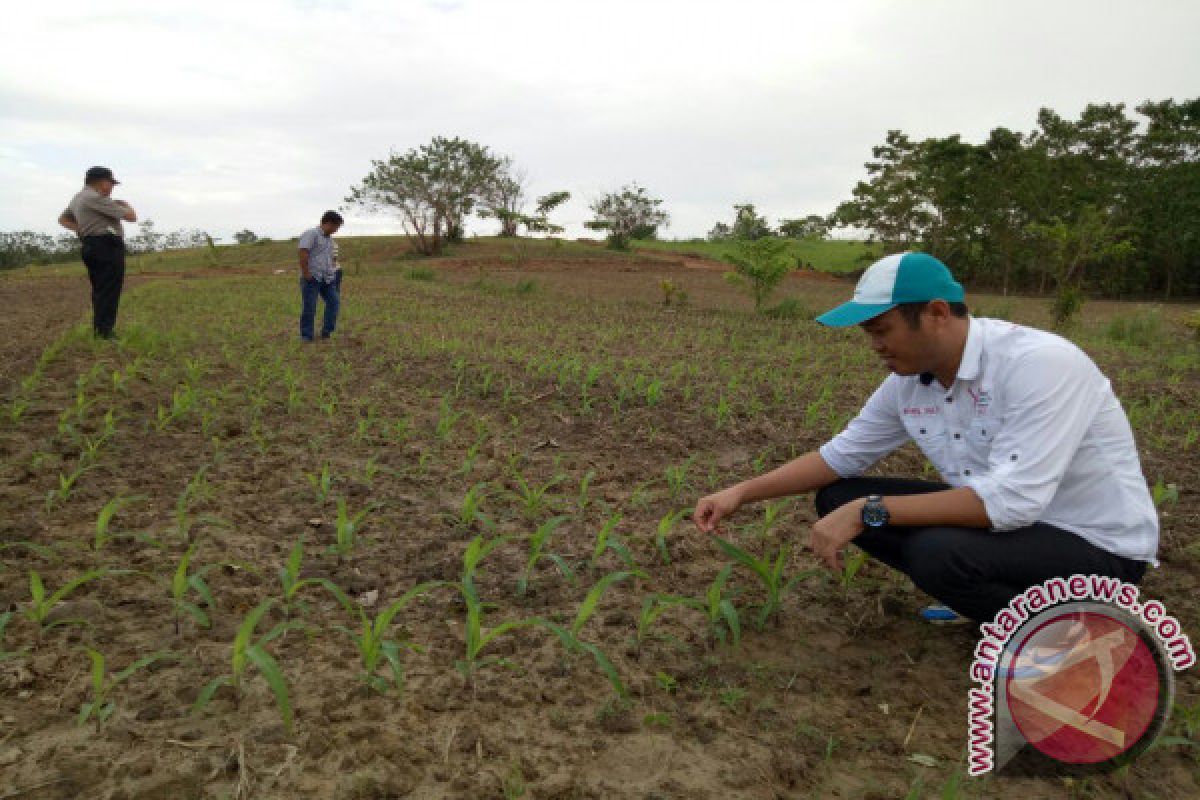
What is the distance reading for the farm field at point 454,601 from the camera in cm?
173

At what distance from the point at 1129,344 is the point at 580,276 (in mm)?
13770

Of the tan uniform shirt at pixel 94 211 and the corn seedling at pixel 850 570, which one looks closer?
the corn seedling at pixel 850 570

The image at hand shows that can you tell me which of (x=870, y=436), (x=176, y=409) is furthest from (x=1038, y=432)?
(x=176, y=409)

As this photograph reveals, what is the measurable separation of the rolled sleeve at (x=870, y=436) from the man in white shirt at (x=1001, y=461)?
212 mm

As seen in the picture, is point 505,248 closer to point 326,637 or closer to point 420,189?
point 420,189

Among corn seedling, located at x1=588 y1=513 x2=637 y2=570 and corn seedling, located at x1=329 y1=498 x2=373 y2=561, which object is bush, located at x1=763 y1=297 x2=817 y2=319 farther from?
corn seedling, located at x1=329 y1=498 x2=373 y2=561

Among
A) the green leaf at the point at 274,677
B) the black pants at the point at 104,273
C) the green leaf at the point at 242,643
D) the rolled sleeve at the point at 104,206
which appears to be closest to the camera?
the green leaf at the point at 274,677

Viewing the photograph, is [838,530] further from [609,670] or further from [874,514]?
[609,670]

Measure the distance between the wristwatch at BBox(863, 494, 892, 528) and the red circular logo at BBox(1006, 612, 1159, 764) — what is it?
500 millimetres

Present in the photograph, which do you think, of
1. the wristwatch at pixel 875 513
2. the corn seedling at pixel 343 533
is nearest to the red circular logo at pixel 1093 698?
the wristwatch at pixel 875 513

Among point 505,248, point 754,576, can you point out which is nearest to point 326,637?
point 754,576

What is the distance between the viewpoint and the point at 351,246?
32.8 meters

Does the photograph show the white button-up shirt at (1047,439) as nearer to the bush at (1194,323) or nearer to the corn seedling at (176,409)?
the corn seedling at (176,409)

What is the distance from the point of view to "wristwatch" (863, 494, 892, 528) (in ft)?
6.81
